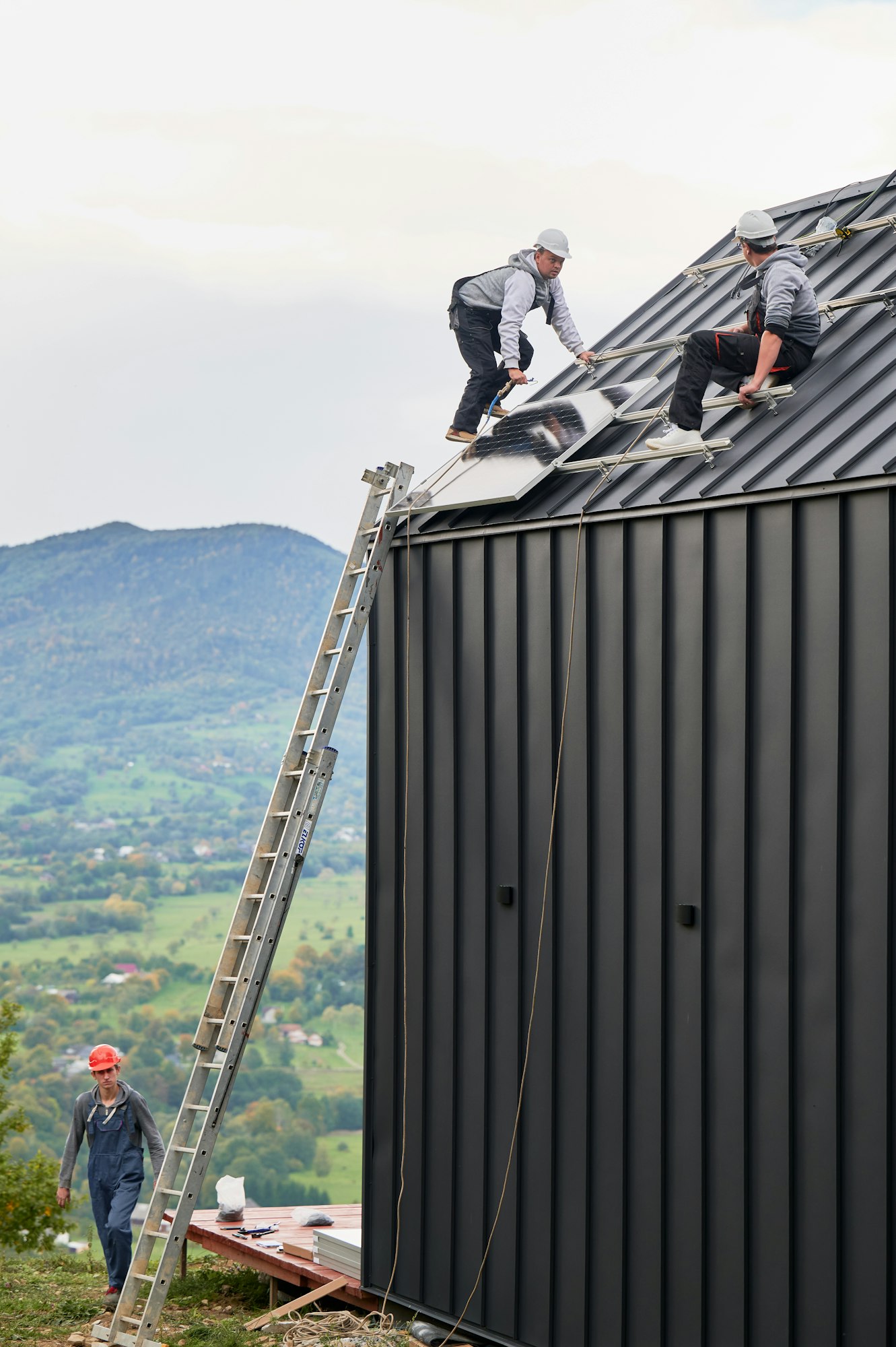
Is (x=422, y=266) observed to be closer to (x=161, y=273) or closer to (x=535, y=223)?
(x=535, y=223)

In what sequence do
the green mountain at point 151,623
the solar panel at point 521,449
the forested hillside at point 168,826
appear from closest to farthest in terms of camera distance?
the solar panel at point 521,449
the forested hillside at point 168,826
the green mountain at point 151,623

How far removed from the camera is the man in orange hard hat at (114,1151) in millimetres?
8984

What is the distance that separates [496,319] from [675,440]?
353 cm

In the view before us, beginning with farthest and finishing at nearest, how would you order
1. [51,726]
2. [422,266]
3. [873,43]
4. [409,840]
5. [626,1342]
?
[422,266]
[51,726]
[873,43]
[409,840]
[626,1342]

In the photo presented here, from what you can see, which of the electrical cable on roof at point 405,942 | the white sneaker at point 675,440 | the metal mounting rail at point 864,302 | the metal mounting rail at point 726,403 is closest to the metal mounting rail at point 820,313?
the metal mounting rail at point 864,302

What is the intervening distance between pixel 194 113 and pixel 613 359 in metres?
114

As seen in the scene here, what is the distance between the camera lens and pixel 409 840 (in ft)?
29.4

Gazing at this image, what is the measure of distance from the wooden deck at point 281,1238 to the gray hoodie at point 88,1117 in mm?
1569

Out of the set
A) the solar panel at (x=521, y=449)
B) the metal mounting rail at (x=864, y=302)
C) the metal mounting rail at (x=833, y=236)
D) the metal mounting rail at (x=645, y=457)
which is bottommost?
the metal mounting rail at (x=645, y=457)

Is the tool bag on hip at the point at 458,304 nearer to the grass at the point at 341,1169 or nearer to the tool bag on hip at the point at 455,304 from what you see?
the tool bag on hip at the point at 455,304

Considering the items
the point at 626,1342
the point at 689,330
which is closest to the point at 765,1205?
the point at 626,1342

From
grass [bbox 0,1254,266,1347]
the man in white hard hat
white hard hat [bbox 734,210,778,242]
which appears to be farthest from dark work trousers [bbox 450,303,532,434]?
grass [bbox 0,1254,266,1347]

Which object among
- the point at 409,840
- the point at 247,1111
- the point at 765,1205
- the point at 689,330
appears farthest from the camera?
the point at 247,1111

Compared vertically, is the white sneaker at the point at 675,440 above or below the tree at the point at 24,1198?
above
